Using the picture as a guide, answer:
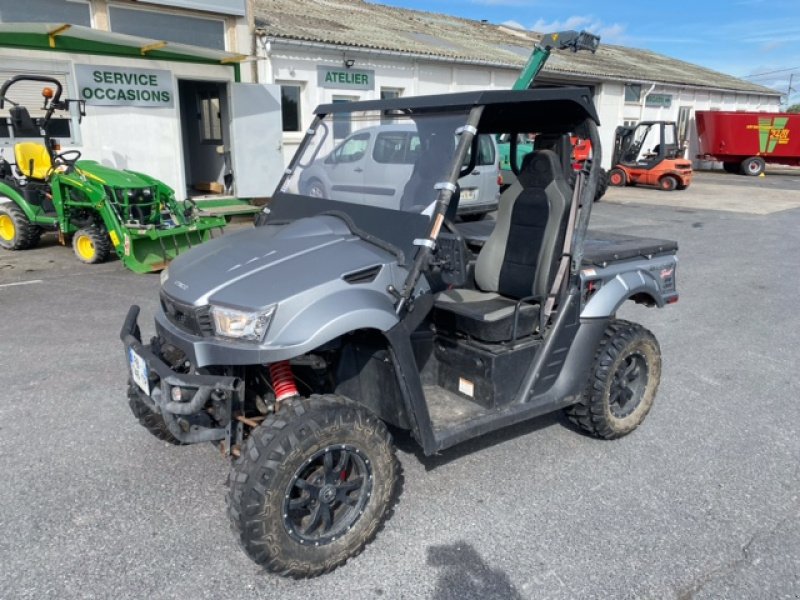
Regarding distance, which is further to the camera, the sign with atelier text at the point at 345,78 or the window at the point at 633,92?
the window at the point at 633,92

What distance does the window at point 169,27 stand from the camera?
11.5 meters

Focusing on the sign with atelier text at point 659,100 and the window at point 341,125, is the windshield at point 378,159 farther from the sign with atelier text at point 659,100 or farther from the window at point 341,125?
the sign with atelier text at point 659,100

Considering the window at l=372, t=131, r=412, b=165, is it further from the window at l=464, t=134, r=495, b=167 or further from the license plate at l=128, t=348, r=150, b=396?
the license plate at l=128, t=348, r=150, b=396

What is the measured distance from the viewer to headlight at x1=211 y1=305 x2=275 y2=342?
2625 mm

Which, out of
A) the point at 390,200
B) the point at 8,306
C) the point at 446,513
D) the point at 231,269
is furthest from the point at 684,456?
the point at 8,306

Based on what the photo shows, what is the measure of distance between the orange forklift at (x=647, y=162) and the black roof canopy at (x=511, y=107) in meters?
17.6

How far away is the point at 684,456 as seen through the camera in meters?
3.85

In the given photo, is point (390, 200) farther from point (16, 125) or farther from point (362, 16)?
point (362, 16)

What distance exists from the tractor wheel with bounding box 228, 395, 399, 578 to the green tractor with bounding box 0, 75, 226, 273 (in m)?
5.97

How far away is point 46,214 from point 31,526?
7217mm

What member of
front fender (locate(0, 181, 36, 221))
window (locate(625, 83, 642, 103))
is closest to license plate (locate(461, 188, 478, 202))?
front fender (locate(0, 181, 36, 221))

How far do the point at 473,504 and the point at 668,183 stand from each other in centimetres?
1962

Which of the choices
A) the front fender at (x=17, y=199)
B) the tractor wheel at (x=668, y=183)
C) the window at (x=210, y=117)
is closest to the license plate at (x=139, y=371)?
the front fender at (x=17, y=199)

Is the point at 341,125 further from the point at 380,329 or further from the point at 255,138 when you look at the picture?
the point at 255,138
